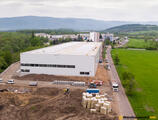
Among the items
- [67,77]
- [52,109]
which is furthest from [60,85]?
[52,109]

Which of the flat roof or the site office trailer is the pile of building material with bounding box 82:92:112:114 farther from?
the flat roof

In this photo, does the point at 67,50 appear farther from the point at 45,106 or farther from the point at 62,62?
the point at 45,106

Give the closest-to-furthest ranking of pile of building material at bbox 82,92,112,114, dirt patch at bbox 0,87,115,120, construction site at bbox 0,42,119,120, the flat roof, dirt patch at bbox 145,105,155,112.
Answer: dirt patch at bbox 0,87,115,120 < construction site at bbox 0,42,119,120 < pile of building material at bbox 82,92,112,114 < dirt patch at bbox 145,105,155,112 < the flat roof

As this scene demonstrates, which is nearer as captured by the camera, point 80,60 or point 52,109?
point 52,109

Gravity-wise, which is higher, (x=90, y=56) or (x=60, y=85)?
(x=90, y=56)

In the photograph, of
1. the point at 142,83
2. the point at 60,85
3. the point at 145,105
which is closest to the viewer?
the point at 145,105

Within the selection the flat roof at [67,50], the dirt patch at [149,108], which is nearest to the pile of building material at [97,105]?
the dirt patch at [149,108]

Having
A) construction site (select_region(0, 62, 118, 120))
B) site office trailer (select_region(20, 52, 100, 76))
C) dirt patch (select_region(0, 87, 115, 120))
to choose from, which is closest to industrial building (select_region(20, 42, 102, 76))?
site office trailer (select_region(20, 52, 100, 76))

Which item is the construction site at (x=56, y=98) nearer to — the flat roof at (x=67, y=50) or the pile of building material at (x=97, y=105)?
the pile of building material at (x=97, y=105)

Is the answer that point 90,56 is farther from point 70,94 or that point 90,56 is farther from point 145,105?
point 145,105
